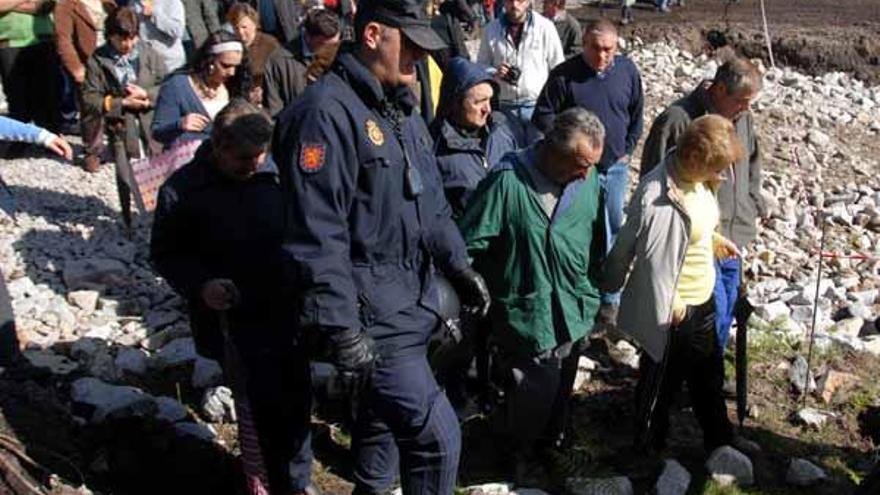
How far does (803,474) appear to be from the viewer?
5840mm

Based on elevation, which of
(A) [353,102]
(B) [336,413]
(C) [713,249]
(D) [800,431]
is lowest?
(D) [800,431]

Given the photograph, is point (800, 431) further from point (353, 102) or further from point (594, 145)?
point (353, 102)

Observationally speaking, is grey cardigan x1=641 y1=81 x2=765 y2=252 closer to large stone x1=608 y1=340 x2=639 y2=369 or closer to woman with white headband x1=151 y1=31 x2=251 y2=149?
large stone x1=608 y1=340 x2=639 y2=369

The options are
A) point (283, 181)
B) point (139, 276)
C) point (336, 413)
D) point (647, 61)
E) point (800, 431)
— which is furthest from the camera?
point (647, 61)

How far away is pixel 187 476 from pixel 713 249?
2.73 metres

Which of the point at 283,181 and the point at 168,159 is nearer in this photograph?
the point at 283,181

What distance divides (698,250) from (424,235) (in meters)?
1.73

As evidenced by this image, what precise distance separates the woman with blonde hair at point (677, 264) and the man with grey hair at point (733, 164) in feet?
0.65

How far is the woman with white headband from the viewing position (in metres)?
6.41

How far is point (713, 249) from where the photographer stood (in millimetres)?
5516

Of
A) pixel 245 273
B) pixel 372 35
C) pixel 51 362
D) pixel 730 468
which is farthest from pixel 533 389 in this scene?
pixel 51 362

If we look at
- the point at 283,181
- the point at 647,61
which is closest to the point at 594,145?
the point at 283,181

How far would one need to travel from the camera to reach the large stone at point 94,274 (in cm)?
739

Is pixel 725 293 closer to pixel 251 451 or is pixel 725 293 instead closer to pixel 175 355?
pixel 251 451
